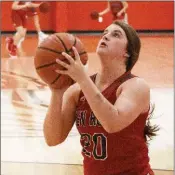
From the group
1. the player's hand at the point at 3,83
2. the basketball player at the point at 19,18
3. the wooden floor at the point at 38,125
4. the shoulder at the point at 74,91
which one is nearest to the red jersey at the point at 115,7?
the wooden floor at the point at 38,125

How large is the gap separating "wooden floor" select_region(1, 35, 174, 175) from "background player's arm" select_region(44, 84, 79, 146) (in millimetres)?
1482

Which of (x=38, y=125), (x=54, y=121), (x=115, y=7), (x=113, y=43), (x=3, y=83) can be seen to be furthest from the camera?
(x=115, y=7)

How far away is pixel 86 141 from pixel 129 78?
31 centimetres

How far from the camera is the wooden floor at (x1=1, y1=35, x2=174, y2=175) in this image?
12.1ft

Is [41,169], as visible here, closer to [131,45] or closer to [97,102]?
[131,45]

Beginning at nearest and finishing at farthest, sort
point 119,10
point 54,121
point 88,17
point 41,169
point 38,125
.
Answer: point 54,121 → point 41,169 → point 38,125 → point 119,10 → point 88,17

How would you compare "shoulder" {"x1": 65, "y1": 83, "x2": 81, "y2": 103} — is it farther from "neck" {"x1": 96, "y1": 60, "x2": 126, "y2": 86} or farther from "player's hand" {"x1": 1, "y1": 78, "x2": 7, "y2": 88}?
"player's hand" {"x1": 1, "y1": 78, "x2": 7, "y2": 88}

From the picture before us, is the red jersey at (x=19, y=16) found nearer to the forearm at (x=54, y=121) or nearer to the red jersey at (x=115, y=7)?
the red jersey at (x=115, y=7)

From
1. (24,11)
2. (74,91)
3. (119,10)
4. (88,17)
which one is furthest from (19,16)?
(74,91)

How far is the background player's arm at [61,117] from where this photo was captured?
1993 mm

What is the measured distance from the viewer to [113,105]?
1793 millimetres

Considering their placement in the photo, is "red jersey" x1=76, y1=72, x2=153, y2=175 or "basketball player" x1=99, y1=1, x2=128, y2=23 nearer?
"red jersey" x1=76, y1=72, x2=153, y2=175

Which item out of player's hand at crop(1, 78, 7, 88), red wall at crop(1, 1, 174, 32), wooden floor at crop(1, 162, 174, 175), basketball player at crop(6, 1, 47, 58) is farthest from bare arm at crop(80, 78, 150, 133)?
red wall at crop(1, 1, 174, 32)

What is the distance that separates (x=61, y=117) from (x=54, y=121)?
1.4 inches
